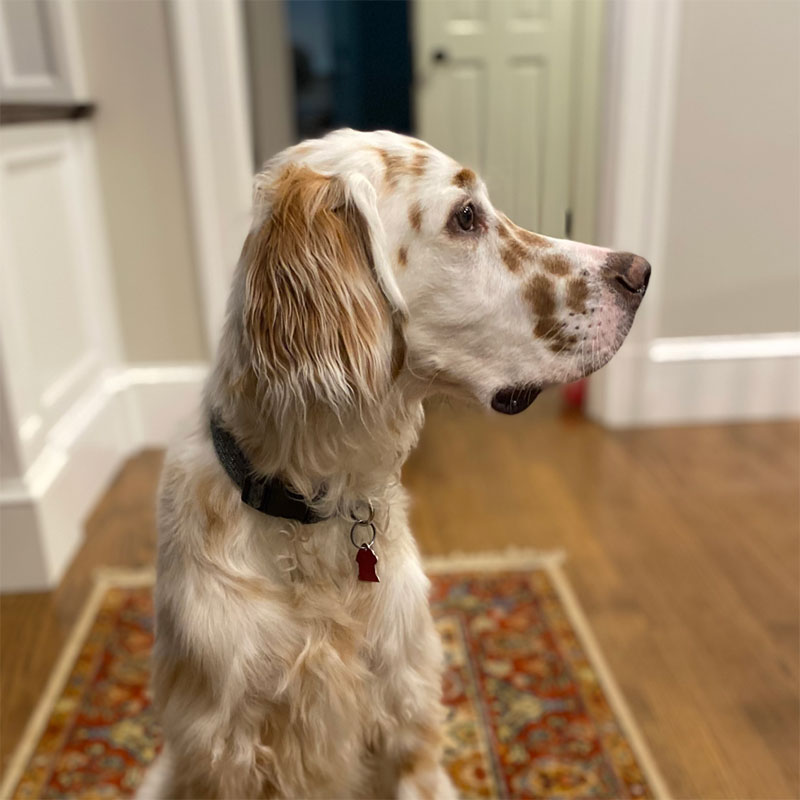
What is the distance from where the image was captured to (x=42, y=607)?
5.47ft

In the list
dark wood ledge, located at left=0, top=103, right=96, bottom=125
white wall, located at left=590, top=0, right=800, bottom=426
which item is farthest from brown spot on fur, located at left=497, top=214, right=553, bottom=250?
white wall, located at left=590, top=0, right=800, bottom=426

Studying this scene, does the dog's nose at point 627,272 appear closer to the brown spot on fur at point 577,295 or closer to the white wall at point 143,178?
the brown spot on fur at point 577,295

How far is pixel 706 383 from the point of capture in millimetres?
2527

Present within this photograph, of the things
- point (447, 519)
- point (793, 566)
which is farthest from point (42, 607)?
point (793, 566)

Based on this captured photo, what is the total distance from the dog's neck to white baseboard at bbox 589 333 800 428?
175 centimetres

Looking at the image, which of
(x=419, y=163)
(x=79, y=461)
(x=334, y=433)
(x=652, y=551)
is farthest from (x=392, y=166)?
(x=79, y=461)

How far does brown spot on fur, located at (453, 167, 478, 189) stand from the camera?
89cm

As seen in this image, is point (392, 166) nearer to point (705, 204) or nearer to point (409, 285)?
point (409, 285)

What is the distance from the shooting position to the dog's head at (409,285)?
79 centimetres

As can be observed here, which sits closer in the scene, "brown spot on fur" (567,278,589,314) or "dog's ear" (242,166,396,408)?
"dog's ear" (242,166,396,408)

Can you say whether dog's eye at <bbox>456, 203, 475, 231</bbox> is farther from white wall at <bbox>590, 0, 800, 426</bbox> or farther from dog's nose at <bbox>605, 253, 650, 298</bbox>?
white wall at <bbox>590, 0, 800, 426</bbox>

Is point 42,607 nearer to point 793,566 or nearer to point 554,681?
point 554,681

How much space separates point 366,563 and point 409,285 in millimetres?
315

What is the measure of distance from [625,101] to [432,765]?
191 cm
